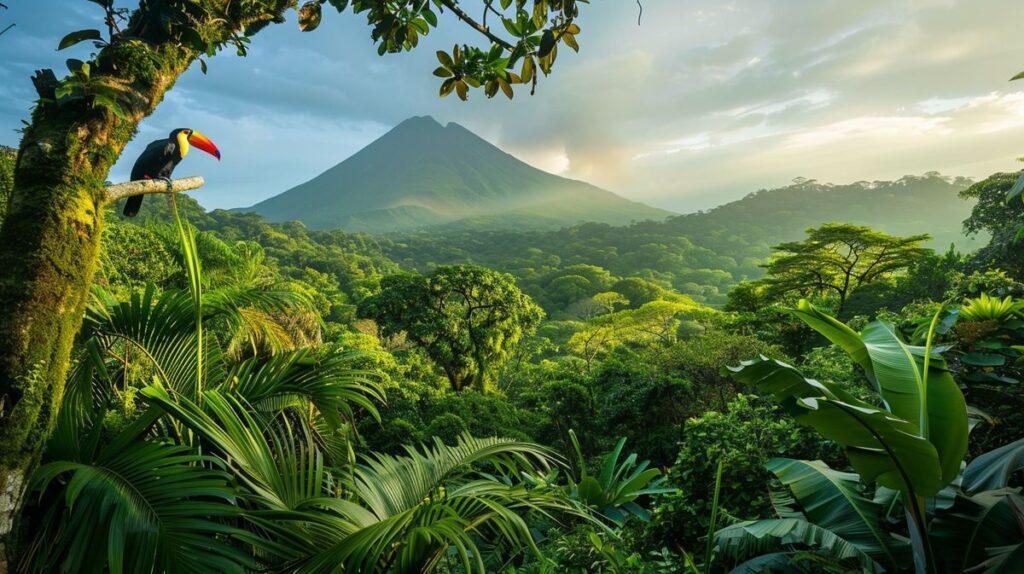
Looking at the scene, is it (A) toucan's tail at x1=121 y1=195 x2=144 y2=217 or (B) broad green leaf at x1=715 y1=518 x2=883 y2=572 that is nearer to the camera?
(B) broad green leaf at x1=715 y1=518 x2=883 y2=572

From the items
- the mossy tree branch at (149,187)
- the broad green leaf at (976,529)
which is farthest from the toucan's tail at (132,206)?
the broad green leaf at (976,529)

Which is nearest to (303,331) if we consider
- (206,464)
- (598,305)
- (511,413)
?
(511,413)

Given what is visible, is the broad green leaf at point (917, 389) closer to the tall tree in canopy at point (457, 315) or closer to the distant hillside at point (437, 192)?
the tall tree in canopy at point (457, 315)

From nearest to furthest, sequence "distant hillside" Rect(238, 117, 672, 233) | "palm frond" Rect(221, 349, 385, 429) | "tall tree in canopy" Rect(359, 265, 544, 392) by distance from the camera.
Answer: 1. "palm frond" Rect(221, 349, 385, 429)
2. "tall tree in canopy" Rect(359, 265, 544, 392)
3. "distant hillside" Rect(238, 117, 672, 233)

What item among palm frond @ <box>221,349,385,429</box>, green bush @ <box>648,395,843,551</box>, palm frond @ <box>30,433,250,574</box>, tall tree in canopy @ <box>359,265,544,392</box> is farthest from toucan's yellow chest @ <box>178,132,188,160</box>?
tall tree in canopy @ <box>359,265,544,392</box>

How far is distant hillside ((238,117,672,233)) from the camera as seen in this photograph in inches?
5325

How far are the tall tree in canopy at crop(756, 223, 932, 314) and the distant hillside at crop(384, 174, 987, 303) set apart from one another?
2531 centimetres

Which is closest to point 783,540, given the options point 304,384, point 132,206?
point 304,384

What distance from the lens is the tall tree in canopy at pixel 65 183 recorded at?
4.01ft

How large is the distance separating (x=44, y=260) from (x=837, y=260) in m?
20.9

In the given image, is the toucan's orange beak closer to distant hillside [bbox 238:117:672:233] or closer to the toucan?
the toucan

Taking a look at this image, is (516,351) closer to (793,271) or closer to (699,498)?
(793,271)

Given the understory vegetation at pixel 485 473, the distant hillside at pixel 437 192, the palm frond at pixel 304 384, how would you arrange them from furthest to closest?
the distant hillside at pixel 437 192
the palm frond at pixel 304 384
the understory vegetation at pixel 485 473

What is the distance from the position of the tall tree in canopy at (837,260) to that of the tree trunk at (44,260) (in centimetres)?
1875
